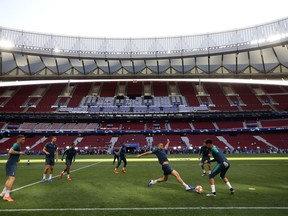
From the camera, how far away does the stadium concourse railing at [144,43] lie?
1874 inches

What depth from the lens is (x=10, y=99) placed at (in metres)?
59.8

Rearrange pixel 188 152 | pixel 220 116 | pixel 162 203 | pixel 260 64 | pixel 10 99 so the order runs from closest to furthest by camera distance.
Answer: pixel 162 203 < pixel 188 152 < pixel 260 64 < pixel 220 116 < pixel 10 99

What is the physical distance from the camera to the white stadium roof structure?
160 ft

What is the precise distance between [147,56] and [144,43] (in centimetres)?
628

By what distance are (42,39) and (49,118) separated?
59.1 feet

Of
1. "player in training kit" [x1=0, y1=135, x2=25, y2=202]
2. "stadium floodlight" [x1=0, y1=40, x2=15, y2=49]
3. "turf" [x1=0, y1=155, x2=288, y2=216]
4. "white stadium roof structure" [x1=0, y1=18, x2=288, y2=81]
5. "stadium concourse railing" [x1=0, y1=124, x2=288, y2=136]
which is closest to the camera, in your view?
"turf" [x1=0, y1=155, x2=288, y2=216]

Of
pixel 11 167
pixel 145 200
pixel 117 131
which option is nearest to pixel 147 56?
pixel 117 131

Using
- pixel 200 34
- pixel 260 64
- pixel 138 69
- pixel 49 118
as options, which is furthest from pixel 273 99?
pixel 49 118

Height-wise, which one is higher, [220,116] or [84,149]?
[220,116]

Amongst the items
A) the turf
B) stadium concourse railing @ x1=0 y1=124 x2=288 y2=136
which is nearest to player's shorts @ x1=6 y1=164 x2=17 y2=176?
the turf

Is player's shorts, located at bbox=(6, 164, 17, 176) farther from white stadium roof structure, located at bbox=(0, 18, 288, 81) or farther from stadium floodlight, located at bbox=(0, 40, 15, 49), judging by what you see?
stadium floodlight, located at bbox=(0, 40, 15, 49)

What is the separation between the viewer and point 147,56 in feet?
169

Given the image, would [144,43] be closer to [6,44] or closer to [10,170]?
[6,44]

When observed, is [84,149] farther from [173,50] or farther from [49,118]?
[173,50]
